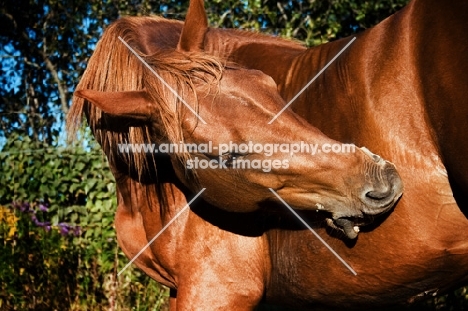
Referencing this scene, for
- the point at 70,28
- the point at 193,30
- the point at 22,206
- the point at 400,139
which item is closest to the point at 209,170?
the point at 193,30

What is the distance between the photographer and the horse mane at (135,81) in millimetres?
2436

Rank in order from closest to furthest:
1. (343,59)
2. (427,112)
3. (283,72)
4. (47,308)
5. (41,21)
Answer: (427,112) → (343,59) → (283,72) → (47,308) → (41,21)

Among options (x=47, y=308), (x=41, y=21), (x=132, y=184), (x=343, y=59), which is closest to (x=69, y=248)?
(x=47, y=308)

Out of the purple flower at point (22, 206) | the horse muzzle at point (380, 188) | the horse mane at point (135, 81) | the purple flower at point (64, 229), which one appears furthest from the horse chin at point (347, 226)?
the purple flower at point (22, 206)

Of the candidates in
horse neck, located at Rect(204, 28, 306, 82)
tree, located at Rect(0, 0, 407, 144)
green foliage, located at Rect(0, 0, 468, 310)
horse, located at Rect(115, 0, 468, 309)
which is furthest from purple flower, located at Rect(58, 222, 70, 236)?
horse, located at Rect(115, 0, 468, 309)

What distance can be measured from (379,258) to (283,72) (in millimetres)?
1032

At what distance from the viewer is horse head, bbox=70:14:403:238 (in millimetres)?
2311

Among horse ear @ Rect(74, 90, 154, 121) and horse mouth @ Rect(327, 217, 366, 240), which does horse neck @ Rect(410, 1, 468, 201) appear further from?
horse ear @ Rect(74, 90, 154, 121)

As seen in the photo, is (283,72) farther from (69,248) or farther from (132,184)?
(69,248)

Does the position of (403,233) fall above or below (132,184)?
below

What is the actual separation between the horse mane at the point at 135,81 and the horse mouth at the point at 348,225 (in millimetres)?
656

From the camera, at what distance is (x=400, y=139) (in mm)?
2303

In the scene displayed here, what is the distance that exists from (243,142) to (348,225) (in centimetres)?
53

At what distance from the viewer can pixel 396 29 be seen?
93.3 inches
